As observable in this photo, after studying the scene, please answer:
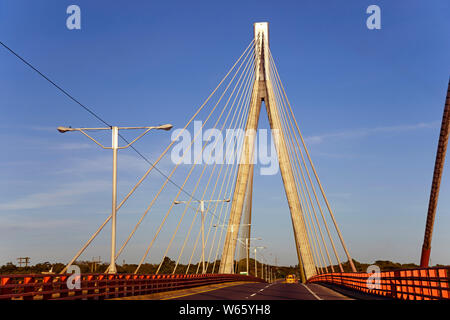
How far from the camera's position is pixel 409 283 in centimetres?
2039

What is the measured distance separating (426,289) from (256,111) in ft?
118

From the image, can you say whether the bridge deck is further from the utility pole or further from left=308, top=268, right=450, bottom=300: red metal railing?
the utility pole

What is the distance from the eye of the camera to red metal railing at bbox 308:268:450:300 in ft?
53.0

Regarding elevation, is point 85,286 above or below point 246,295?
above

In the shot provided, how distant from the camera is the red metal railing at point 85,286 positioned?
16344 millimetres

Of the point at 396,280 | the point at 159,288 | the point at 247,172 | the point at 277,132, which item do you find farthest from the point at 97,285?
the point at 247,172

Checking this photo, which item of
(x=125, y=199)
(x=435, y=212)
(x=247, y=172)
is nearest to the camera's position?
(x=125, y=199)

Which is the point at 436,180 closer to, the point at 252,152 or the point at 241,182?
the point at 252,152

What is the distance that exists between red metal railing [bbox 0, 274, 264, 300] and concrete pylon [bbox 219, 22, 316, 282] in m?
19.7

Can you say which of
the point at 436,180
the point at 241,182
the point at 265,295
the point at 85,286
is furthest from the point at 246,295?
the point at 241,182

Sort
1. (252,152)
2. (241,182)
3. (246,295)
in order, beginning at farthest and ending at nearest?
1. (241,182)
2. (252,152)
3. (246,295)

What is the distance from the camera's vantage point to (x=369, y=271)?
26.8 m

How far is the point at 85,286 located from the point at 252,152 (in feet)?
112

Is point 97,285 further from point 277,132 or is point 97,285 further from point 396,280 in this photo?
point 277,132
